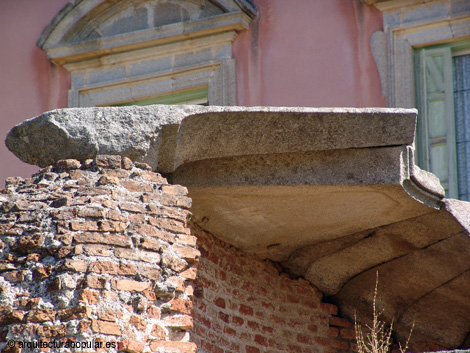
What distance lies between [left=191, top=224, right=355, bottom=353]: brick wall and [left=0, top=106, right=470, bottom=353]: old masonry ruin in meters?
0.01

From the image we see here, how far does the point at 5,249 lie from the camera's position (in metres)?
5.05

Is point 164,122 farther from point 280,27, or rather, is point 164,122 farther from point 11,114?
point 11,114

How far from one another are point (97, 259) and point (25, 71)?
5949 mm

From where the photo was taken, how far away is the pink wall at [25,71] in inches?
406

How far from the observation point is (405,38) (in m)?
8.91

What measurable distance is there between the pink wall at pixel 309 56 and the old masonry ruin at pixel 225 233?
218 centimetres

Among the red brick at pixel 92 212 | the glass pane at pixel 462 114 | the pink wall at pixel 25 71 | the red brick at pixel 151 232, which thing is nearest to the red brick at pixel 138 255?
the red brick at pixel 151 232

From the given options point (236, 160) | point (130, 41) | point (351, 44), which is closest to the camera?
point (236, 160)

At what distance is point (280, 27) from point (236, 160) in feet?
11.8

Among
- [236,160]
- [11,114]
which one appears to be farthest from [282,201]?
[11,114]

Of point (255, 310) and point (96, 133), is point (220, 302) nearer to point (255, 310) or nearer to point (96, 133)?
point (255, 310)

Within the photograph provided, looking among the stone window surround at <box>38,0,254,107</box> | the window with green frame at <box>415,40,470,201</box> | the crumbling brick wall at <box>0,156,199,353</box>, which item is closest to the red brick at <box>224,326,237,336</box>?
the crumbling brick wall at <box>0,156,199,353</box>

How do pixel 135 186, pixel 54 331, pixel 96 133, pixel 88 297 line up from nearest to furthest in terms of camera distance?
1. pixel 54 331
2. pixel 88 297
3. pixel 135 186
4. pixel 96 133

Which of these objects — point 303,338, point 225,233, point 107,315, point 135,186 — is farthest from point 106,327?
point 303,338
